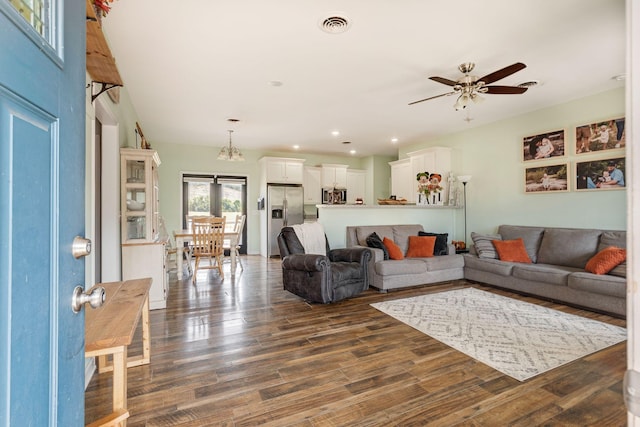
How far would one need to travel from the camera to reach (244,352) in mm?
2480

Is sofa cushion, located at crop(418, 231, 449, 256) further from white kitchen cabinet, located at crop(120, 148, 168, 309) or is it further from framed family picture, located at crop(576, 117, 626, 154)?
white kitchen cabinet, located at crop(120, 148, 168, 309)

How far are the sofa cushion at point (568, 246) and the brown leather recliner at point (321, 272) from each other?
2589 millimetres

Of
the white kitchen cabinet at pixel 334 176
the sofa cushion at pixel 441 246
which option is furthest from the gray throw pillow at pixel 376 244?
the white kitchen cabinet at pixel 334 176

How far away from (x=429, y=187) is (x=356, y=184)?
3.25 metres

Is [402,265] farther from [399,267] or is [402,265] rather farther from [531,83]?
[531,83]

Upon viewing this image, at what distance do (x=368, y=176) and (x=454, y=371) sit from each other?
696 cm

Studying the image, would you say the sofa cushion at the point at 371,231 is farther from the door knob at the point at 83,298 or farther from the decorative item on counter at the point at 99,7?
the door knob at the point at 83,298

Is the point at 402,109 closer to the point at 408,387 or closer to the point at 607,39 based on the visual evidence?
the point at 607,39

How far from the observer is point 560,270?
3738mm

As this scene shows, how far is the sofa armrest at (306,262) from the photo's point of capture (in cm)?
357

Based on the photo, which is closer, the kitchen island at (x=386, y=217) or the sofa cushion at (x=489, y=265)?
the sofa cushion at (x=489, y=265)

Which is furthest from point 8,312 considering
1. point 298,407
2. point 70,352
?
point 298,407

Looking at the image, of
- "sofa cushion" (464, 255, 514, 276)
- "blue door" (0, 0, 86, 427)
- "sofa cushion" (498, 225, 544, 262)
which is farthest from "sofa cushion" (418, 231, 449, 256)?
"blue door" (0, 0, 86, 427)

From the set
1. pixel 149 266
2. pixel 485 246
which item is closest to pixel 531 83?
pixel 485 246
